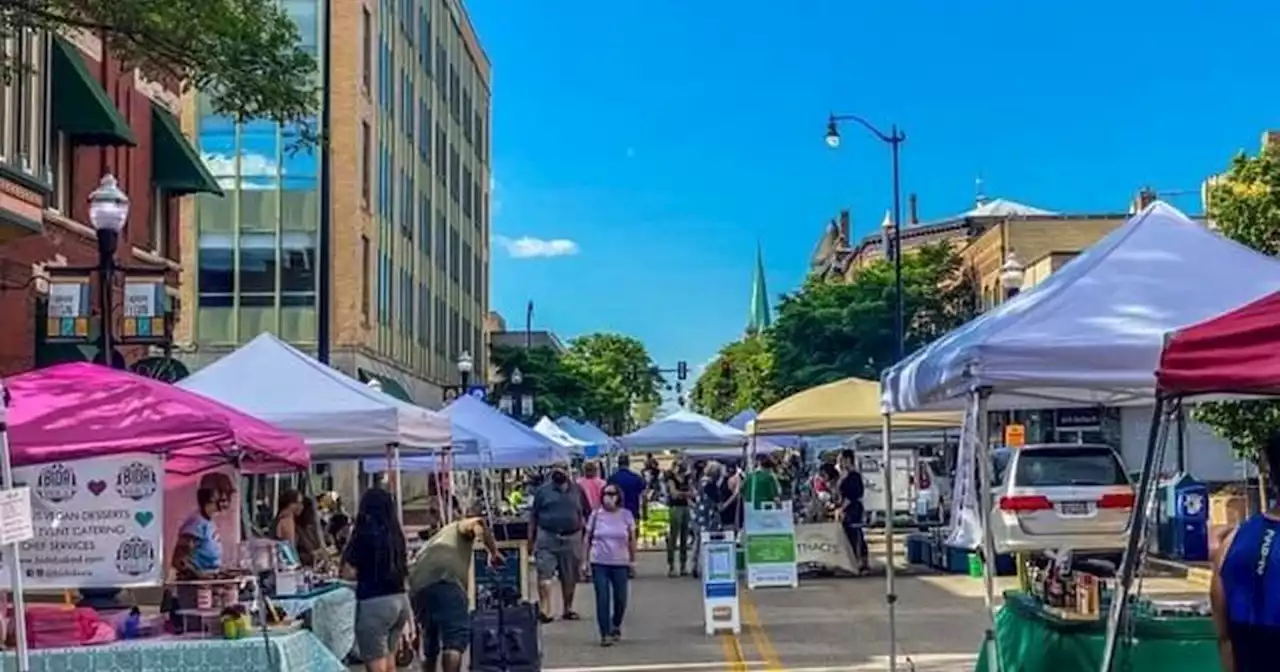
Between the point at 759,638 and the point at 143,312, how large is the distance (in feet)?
31.7

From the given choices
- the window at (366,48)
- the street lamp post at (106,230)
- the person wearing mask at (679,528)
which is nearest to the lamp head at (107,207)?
the street lamp post at (106,230)

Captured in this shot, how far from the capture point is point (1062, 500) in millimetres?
20891

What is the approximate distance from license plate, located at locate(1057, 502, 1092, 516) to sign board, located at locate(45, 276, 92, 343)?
1285 centimetres

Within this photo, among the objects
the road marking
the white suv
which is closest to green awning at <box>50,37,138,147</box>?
the road marking

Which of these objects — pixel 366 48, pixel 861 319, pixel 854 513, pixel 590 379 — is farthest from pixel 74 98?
pixel 590 379

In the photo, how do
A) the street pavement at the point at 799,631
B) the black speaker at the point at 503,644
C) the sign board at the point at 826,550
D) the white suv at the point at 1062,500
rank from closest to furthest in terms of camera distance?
1. the black speaker at the point at 503,644
2. the street pavement at the point at 799,631
3. the white suv at the point at 1062,500
4. the sign board at the point at 826,550

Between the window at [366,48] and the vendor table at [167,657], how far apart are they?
36.8 meters

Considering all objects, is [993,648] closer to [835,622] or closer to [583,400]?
[835,622]

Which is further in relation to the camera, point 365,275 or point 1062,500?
point 365,275

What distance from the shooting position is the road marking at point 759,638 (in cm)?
1555

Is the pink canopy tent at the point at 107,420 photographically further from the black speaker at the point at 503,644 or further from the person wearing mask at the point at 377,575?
the black speaker at the point at 503,644

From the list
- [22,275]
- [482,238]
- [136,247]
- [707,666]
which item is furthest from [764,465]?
[482,238]

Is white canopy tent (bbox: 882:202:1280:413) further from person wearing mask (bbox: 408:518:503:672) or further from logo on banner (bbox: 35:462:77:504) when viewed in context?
logo on banner (bbox: 35:462:77:504)

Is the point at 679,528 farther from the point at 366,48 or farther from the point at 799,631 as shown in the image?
the point at 366,48
